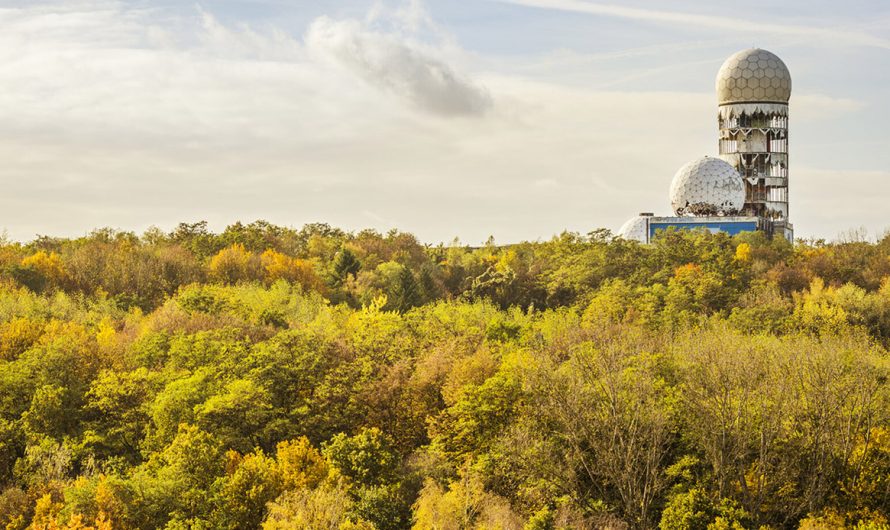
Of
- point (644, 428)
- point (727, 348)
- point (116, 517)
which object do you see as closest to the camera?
point (116, 517)

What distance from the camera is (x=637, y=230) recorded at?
89.6 metres

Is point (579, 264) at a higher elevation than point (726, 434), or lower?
higher

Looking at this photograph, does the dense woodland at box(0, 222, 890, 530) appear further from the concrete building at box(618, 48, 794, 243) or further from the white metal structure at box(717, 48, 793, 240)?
the white metal structure at box(717, 48, 793, 240)

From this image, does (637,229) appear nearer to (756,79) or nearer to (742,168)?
(742,168)

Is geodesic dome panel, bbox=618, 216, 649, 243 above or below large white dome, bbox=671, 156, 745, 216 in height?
below

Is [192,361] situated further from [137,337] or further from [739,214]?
[739,214]

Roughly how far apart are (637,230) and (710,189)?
260 inches

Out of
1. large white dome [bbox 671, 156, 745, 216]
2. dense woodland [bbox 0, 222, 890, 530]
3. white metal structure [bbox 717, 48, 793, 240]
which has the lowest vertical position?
dense woodland [bbox 0, 222, 890, 530]

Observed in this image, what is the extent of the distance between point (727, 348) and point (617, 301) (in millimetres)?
20189

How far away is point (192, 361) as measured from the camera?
48469 mm

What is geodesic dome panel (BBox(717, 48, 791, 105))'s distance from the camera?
8956cm

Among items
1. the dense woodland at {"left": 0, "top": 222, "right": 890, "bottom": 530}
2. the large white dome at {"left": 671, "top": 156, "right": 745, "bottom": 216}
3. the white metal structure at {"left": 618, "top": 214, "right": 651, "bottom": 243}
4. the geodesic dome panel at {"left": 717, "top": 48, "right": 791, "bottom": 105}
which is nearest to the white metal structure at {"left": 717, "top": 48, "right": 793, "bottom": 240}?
the geodesic dome panel at {"left": 717, "top": 48, "right": 791, "bottom": 105}

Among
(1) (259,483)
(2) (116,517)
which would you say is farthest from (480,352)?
(2) (116,517)

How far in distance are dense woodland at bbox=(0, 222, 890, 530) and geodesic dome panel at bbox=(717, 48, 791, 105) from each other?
3147 cm
